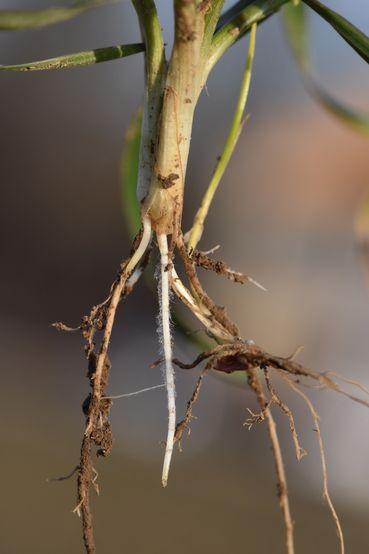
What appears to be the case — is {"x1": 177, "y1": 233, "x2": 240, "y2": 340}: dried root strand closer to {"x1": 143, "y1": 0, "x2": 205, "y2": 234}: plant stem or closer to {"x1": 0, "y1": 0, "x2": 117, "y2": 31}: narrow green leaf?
→ {"x1": 143, "y1": 0, "x2": 205, "y2": 234}: plant stem

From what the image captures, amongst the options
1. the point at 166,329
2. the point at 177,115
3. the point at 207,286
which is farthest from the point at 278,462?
the point at 207,286

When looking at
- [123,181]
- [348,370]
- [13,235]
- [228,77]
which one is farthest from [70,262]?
[123,181]

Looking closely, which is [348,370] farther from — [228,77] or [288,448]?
[228,77]

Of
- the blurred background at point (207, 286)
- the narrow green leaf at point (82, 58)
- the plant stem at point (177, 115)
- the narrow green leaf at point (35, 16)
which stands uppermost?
the blurred background at point (207, 286)

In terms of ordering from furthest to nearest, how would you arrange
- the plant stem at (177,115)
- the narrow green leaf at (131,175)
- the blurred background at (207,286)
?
the blurred background at (207,286) < the narrow green leaf at (131,175) < the plant stem at (177,115)

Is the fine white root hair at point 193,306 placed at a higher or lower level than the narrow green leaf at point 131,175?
lower

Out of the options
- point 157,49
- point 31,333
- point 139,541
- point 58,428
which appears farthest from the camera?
point 31,333

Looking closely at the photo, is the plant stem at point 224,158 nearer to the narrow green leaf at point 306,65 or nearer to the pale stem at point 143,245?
the pale stem at point 143,245

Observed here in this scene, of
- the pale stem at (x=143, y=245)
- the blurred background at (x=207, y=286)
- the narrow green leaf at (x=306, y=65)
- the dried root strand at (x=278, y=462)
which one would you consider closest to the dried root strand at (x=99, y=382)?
the pale stem at (x=143, y=245)
